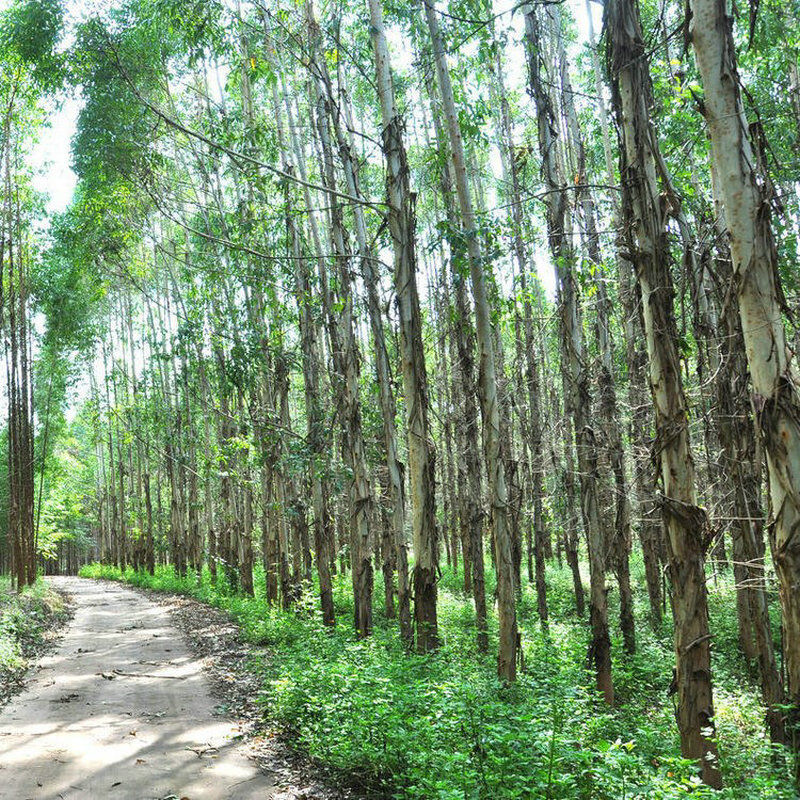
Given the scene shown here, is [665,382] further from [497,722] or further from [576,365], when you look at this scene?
[576,365]

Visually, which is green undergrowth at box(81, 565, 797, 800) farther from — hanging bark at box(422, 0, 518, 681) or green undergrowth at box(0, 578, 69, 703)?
green undergrowth at box(0, 578, 69, 703)

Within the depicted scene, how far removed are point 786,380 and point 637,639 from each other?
1004 centimetres

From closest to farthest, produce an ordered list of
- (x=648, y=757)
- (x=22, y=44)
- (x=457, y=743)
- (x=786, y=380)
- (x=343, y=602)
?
(x=786, y=380) < (x=457, y=743) < (x=648, y=757) < (x=22, y=44) < (x=343, y=602)

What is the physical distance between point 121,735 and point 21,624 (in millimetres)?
7991

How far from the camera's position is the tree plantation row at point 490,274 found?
4.99m

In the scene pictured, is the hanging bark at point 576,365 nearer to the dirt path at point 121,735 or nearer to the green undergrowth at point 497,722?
the green undergrowth at point 497,722

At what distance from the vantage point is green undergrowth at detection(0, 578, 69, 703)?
398 inches

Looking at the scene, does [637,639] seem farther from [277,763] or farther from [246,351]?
[246,351]

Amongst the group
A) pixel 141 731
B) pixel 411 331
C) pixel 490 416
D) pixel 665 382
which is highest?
pixel 411 331

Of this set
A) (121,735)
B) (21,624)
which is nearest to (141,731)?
(121,735)

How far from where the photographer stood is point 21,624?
44.4 feet

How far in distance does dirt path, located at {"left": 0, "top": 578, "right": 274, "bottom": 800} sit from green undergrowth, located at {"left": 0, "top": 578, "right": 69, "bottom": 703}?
0.36 metres

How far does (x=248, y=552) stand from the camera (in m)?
19.1

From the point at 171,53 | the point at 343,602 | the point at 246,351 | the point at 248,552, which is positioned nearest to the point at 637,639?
the point at 343,602
